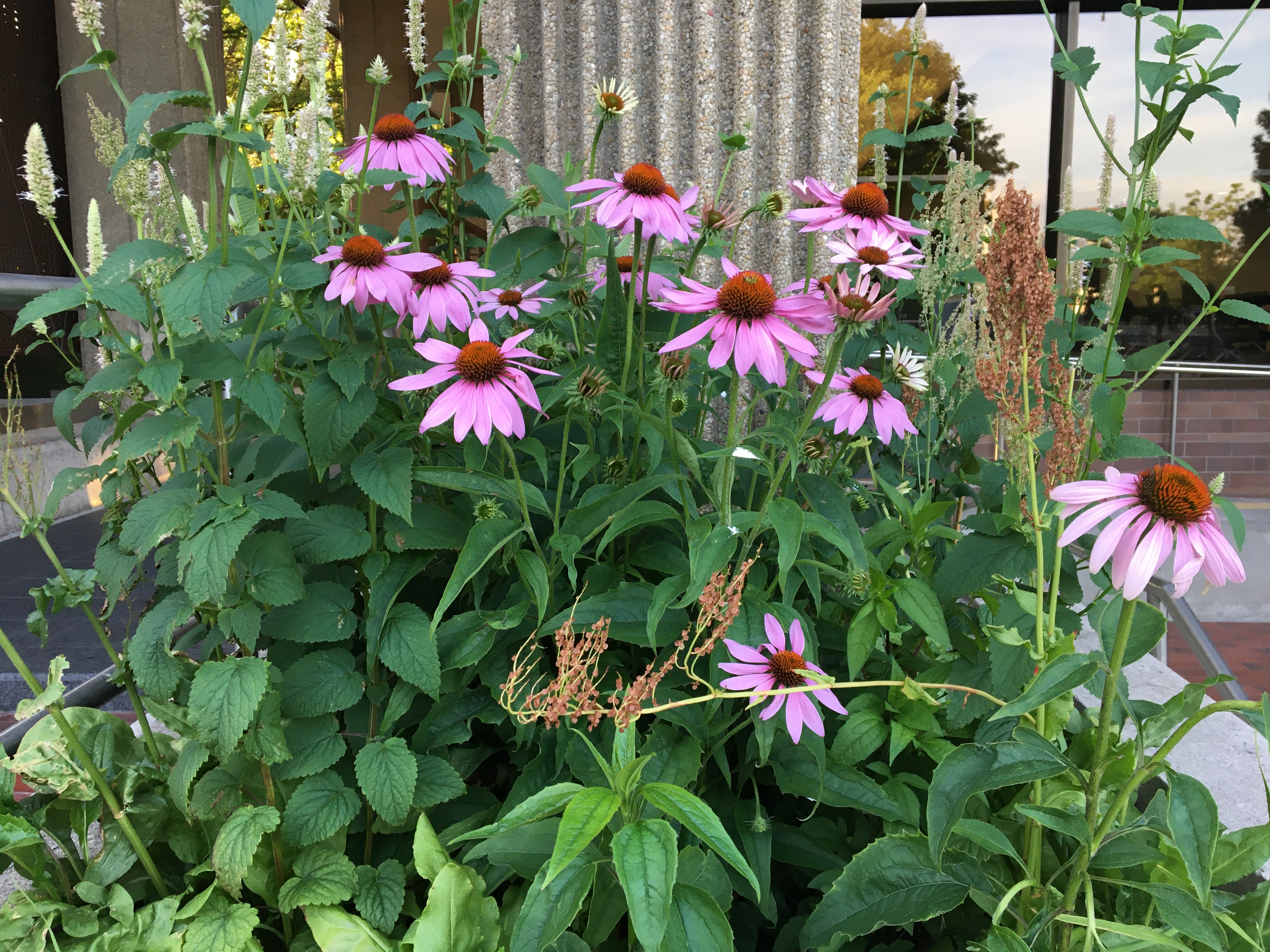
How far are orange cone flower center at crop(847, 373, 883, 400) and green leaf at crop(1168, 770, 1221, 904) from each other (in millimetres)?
597

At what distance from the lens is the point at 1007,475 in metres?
1.38

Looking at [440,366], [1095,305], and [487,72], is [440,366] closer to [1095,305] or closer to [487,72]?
[487,72]

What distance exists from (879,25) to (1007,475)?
4840 millimetres

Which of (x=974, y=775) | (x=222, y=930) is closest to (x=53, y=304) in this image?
(x=222, y=930)

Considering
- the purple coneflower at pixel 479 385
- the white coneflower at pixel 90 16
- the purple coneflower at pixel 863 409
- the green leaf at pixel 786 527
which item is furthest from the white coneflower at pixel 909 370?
the white coneflower at pixel 90 16

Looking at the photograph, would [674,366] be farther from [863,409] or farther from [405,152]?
[405,152]

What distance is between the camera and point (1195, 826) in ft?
2.51

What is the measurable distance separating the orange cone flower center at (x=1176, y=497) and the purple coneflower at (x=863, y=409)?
1.46ft

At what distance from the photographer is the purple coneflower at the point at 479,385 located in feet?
3.25

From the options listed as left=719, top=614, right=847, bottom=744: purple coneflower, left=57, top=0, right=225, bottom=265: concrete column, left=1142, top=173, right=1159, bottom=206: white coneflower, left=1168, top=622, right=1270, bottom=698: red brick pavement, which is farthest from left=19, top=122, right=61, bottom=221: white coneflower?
left=57, top=0, right=225, bottom=265: concrete column

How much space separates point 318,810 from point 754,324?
2.63 feet

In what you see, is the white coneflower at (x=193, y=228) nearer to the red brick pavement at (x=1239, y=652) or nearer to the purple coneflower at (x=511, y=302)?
the purple coneflower at (x=511, y=302)

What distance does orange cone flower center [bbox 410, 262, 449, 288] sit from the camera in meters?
1.15

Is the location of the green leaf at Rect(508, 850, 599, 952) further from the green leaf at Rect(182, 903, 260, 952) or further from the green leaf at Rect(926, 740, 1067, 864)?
the green leaf at Rect(182, 903, 260, 952)
